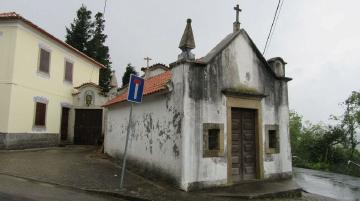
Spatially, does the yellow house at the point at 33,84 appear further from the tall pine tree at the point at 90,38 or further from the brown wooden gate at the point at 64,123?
the tall pine tree at the point at 90,38

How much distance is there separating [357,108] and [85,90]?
28589 millimetres

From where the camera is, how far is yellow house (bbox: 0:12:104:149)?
15703 millimetres

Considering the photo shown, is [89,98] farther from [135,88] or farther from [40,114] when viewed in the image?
[135,88]

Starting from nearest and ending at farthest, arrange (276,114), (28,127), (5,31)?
1. (276,114)
2. (5,31)
3. (28,127)

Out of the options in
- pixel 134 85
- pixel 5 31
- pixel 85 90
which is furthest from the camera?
pixel 85 90

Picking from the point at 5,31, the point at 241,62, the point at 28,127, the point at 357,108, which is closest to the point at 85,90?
the point at 28,127

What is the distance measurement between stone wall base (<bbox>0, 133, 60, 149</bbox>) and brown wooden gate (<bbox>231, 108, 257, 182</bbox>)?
11338 millimetres

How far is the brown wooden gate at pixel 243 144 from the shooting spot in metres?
10.2

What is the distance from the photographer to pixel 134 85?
28.0 feet

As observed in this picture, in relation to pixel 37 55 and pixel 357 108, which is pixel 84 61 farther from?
pixel 357 108

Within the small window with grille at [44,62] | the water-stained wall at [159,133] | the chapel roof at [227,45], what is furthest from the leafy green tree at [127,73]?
the chapel roof at [227,45]

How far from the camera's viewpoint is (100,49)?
108ft

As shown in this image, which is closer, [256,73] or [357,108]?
[256,73]

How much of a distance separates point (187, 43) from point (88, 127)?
1405 centimetres
